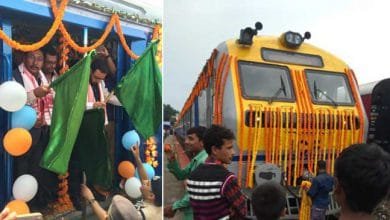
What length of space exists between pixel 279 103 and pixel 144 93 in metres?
2.95

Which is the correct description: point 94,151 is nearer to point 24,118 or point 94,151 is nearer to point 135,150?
point 135,150

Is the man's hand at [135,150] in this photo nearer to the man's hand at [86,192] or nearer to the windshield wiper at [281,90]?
the man's hand at [86,192]

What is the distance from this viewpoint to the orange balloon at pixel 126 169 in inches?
95.3

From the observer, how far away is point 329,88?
5691 millimetres

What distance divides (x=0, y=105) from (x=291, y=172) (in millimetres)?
3750

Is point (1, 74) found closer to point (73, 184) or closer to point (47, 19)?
point (47, 19)

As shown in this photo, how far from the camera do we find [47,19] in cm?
208

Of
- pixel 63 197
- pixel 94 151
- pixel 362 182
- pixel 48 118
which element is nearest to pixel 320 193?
pixel 94 151

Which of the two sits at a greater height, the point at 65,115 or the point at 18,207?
the point at 65,115

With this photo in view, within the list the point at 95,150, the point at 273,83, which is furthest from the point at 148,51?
the point at 273,83

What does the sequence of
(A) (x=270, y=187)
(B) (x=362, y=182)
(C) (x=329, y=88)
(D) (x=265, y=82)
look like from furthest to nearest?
1. (C) (x=329, y=88)
2. (D) (x=265, y=82)
3. (A) (x=270, y=187)
4. (B) (x=362, y=182)

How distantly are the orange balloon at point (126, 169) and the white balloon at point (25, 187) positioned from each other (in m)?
0.47

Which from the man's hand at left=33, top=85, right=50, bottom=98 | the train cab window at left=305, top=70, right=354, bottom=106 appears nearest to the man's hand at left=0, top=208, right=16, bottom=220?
the man's hand at left=33, top=85, right=50, bottom=98

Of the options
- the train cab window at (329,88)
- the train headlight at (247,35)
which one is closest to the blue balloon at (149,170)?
the train headlight at (247,35)
